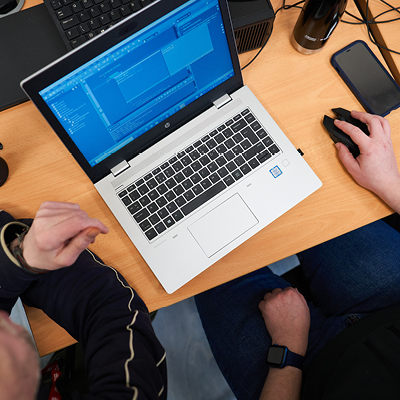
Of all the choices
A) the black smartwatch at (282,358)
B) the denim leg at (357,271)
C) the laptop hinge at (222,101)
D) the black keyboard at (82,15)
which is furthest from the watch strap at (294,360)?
the black keyboard at (82,15)

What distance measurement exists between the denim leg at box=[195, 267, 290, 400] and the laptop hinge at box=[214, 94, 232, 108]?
56 cm

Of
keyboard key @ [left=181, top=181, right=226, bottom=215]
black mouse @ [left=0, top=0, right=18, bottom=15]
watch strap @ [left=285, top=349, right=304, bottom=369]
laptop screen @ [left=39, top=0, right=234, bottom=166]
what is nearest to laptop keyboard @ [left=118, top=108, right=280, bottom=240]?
keyboard key @ [left=181, top=181, right=226, bottom=215]

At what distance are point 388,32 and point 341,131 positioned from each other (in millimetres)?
361

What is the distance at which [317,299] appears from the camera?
3.37 feet

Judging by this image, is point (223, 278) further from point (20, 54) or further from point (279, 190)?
point (20, 54)

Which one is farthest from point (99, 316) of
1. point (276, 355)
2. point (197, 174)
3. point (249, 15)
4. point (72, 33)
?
point (249, 15)

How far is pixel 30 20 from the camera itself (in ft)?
2.79

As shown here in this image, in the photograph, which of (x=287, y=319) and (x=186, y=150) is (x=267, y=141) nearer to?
(x=186, y=150)

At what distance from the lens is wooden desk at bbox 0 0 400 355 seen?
78cm

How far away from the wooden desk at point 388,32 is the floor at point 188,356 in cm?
86

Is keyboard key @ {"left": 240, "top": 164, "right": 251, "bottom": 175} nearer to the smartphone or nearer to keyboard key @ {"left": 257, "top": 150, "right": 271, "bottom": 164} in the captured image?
keyboard key @ {"left": 257, "top": 150, "right": 271, "bottom": 164}

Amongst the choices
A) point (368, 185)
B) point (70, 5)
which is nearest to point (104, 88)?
point (70, 5)

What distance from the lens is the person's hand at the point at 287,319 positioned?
34.9 inches

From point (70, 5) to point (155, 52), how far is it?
0.31 meters
